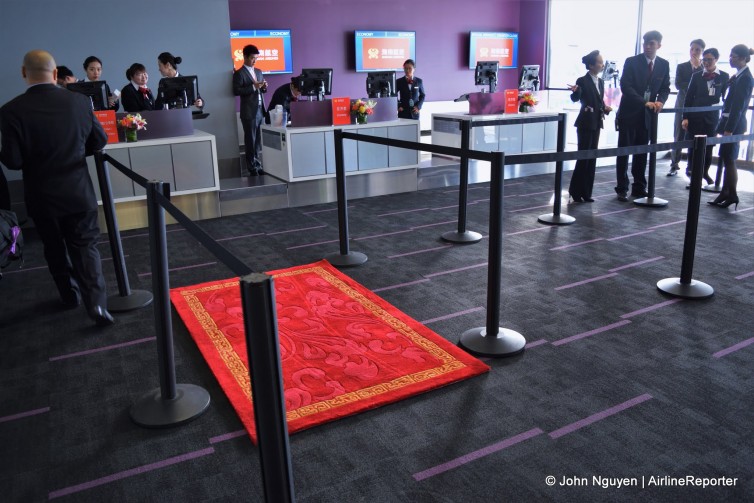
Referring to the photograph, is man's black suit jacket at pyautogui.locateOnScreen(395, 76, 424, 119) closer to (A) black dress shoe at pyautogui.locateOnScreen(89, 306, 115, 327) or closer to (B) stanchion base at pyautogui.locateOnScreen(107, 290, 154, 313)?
(B) stanchion base at pyautogui.locateOnScreen(107, 290, 154, 313)

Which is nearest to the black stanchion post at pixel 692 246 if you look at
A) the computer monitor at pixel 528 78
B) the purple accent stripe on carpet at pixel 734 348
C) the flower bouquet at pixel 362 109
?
the purple accent stripe on carpet at pixel 734 348

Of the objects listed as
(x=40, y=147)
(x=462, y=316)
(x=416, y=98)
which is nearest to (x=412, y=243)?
(x=462, y=316)

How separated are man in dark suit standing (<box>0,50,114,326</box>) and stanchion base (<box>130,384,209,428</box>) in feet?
3.48

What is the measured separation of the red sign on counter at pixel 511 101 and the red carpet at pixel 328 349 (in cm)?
519

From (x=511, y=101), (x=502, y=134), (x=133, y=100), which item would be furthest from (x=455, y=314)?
(x=511, y=101)

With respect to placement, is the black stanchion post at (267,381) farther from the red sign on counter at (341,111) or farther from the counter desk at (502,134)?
the counter desk at (502,134)

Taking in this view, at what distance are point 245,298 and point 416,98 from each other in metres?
7.86

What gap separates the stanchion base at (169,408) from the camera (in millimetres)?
2564

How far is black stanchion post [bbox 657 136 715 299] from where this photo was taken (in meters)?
3.65

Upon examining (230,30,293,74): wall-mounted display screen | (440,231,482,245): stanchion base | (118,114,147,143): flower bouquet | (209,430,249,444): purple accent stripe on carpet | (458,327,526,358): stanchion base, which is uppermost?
→ (230,30,293,74): wall-mounted display screen

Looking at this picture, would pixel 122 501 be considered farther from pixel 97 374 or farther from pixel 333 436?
pixel 97 374

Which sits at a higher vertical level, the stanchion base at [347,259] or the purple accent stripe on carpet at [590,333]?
the stanchion base at [347,259]

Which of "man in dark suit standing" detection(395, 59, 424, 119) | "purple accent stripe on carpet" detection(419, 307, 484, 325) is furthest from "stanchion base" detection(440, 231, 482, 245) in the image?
"man in dark suit standing" detection(395, 59, 424, 119)

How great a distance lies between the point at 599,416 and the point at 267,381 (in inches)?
63.1
